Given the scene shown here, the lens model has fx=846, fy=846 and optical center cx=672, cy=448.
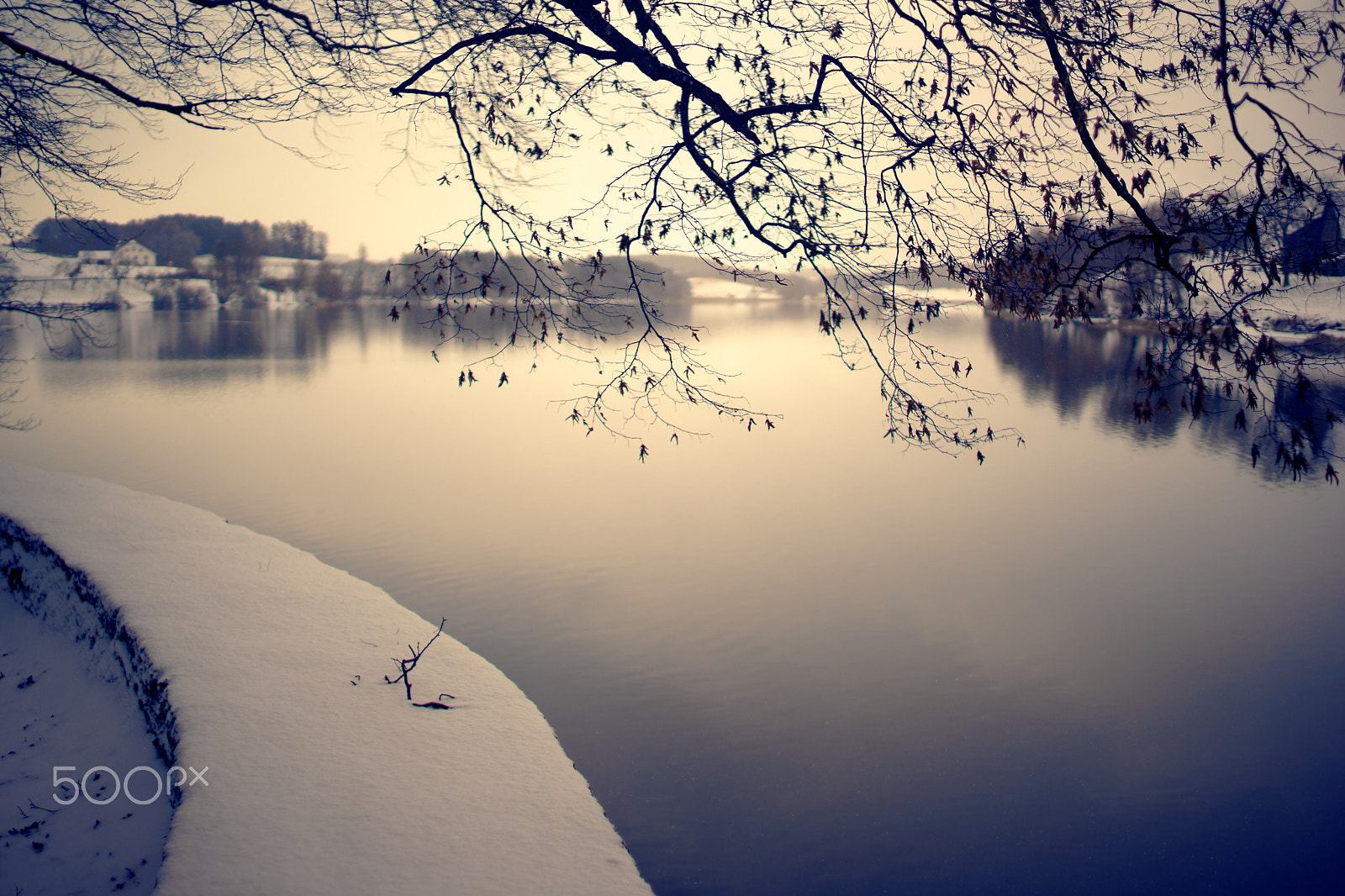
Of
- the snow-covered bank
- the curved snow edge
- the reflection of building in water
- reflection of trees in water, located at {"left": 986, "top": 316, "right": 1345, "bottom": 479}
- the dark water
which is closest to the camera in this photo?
the snow-covered bank

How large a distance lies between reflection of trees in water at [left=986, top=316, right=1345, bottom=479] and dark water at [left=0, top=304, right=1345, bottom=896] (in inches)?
18.4

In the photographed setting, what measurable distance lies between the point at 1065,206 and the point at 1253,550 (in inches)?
418

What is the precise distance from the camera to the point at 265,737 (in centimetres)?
557

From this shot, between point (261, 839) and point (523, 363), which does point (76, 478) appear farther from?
point (523, 363)

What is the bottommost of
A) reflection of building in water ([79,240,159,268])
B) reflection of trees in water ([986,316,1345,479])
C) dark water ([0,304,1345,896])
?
dark water ([0,304,1345,896])

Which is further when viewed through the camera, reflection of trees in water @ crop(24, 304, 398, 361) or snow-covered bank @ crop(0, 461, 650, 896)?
reflection of trees in water @ crop(24, 304, 398, 361)

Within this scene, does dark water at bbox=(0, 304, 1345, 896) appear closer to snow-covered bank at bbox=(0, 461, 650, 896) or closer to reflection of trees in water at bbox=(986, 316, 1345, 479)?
reflection of trees in water at bbox=(986, 316, 1345, 479)

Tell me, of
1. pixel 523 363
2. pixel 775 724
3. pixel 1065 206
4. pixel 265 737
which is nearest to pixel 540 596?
pixel 775 724

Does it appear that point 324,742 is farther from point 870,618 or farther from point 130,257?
point 130,257

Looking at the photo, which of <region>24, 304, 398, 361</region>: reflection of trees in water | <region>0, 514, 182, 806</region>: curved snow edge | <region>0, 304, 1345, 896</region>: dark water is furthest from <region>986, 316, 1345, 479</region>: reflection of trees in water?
<region>24, 304, 398, 361</region>: reflection of trees in water

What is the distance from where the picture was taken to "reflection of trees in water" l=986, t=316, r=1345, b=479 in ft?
32.7

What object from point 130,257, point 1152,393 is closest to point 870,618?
point 1152,393

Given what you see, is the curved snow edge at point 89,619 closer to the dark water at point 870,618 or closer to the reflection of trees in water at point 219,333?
the dark water at point 870,618

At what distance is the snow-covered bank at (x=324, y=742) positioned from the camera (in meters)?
4.47
